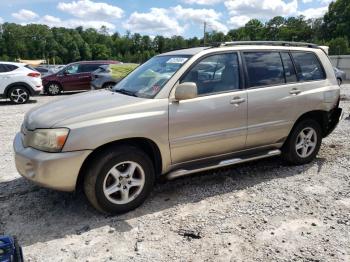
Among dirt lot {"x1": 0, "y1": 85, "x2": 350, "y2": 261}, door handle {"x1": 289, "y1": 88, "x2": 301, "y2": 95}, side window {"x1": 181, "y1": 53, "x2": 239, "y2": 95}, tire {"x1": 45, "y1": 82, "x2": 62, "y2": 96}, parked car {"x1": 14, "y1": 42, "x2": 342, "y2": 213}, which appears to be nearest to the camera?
dirt lot {"x1": 0, "y1": 85, "x2": 350, "y2": 261}

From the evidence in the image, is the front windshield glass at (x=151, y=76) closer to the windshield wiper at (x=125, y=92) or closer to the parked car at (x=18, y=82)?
the windshield wiper at (x=125, y=92)

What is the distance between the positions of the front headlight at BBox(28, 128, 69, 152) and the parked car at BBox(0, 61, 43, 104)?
10.8m

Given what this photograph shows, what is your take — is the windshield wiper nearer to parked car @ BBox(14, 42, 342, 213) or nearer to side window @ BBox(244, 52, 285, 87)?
parked car @ BBox(14, 42, 342, 213)

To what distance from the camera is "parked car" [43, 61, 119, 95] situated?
697 inches

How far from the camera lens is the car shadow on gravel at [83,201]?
155 inches

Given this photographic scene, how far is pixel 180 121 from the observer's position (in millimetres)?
4289

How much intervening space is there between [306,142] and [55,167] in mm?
3644

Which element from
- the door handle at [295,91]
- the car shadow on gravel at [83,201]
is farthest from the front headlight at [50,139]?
the door handle at [295,91]

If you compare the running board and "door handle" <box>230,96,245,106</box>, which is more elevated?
"door handle" <box>230,96,245,106</box>

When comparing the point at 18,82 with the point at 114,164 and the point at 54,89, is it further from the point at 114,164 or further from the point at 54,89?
the point at 114,164

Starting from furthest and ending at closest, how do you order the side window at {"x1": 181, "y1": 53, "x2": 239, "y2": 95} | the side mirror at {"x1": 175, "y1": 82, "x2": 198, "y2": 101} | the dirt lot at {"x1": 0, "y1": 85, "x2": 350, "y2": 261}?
the side window at {"x1": 181, "y1": 53, "x2": 239, "y2": 95} < the side mirror at {"x1": 175, "y1": 82, "x2": 198, "y2": 101} < the dirt lot at {"x1": 0, "y1": 85, "x2": 350, "y2": 261}

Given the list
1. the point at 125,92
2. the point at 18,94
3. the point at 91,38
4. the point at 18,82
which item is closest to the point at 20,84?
the point at 18,82

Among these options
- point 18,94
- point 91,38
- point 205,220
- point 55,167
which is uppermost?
point 91,38

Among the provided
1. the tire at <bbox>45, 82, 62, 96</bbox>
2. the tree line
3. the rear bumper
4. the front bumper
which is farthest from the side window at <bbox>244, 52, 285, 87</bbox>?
the tree line
